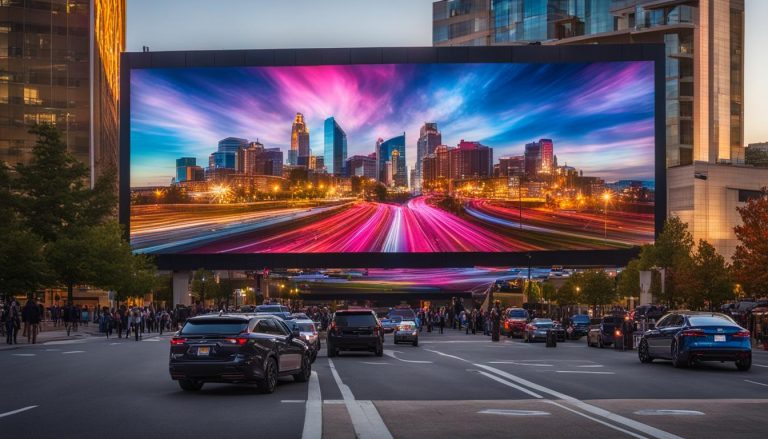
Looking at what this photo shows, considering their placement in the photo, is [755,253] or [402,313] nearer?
[755,253]

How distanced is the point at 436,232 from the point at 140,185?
2546 centimetres

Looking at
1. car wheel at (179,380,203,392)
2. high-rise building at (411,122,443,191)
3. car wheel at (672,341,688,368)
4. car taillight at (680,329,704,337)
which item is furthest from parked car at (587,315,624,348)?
high-rise building at (411,122,443,191)

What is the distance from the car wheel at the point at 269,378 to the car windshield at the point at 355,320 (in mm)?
14916

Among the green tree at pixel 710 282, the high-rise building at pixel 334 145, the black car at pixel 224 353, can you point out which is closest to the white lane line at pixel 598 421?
the black car at pixel 224 353

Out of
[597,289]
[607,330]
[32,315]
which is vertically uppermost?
[32,315]

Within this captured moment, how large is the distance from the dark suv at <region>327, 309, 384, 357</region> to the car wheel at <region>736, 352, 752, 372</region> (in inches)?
493

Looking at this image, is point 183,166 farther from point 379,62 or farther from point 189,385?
point 189,385

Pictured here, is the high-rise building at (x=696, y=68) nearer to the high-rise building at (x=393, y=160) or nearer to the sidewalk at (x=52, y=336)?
the high-rise building at (x=393, y=160)

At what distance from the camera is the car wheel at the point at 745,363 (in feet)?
90.0

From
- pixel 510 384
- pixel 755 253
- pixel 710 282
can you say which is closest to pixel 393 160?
pixel 710 282

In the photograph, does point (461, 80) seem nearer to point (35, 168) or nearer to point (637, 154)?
point (637, 154)

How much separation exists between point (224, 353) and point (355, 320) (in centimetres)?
1605

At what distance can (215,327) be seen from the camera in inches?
813

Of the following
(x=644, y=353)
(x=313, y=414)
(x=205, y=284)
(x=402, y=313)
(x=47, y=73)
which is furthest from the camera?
(x=205, y=284)
